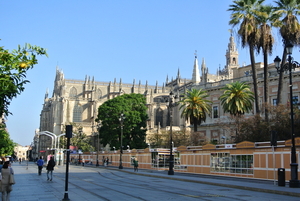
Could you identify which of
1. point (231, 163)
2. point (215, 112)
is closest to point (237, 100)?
point (231, 163)

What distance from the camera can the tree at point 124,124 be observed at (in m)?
58.7

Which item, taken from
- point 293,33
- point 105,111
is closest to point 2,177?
point 293,33

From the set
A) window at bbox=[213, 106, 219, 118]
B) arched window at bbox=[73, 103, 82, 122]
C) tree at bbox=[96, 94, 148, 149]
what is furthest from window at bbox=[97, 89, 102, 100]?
window at bbox=[213, 106, 219, 118]

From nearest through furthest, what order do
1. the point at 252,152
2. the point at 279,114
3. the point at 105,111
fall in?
the point at 252,152 → the point at 279,114 → the point at 105,111

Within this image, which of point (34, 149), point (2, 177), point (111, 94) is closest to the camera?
point (2, 177)

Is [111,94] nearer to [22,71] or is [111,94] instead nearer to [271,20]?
[271,20]

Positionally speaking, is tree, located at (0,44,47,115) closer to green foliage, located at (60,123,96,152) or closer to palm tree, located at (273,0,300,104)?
palm tree, located at (273,0,300,104)

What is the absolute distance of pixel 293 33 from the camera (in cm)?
2925

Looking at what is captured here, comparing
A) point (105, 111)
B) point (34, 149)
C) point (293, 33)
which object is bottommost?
point (34, 149)

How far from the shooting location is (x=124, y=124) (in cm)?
5862

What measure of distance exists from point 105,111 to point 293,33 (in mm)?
37119

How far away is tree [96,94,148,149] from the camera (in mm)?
58688

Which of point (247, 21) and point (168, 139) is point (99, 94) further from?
point (247, 21)

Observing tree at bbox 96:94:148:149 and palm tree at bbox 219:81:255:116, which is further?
tree at bbox 96:94:148:149
